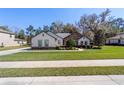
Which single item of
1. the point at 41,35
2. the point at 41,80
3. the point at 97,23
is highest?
the point at 97,23

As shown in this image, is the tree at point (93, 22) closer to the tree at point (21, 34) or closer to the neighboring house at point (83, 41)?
the neighboring house at point (83, 41)

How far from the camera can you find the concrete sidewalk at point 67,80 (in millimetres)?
7203

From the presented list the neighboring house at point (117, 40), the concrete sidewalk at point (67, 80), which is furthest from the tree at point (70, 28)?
the concrete sidewalk at point (67, 80)

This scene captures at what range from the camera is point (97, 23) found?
201 ft

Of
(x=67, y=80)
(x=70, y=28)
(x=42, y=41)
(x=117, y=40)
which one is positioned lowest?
(x=67, y=80)

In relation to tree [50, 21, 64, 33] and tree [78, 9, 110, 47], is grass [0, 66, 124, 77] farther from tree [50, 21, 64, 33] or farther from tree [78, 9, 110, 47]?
tree [50, 21, 64, 33]

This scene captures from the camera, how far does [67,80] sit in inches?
300

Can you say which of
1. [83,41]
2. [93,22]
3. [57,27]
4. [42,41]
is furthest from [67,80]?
[57,27]

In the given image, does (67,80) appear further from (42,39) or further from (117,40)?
(117,40)

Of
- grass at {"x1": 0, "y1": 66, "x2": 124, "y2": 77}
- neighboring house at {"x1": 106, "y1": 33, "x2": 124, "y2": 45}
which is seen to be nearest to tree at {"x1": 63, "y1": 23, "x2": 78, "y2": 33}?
neighboring house at {"x1": 106, "y1": 33, "x2": 124, "y2": 45}

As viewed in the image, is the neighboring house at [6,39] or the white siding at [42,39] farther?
the neighboring house at [6,39]
